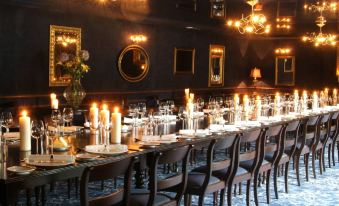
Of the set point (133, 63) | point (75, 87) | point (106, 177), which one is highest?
point (133, 63)

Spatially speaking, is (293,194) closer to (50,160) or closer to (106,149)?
(106,149)

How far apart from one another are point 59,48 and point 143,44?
2.93 metres

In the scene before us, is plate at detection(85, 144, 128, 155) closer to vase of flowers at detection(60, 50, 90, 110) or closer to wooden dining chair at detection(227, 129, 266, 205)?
wooden dining chair at detection(227, 129, 266, 205)

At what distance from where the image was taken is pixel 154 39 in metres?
13.1

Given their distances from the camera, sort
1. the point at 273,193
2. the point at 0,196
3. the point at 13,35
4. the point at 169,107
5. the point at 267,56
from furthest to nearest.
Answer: the point at 267,56 → the point at 13,35 → the point at 169,107 → the point at 273,193 → the point at 0,196

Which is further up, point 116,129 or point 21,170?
point 116,129

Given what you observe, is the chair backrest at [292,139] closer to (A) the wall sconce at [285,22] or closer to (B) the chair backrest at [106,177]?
(B) the chair backrest at [106,177]

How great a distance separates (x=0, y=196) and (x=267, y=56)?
15910 mm

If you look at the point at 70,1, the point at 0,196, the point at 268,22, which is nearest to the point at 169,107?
the point at 0,196

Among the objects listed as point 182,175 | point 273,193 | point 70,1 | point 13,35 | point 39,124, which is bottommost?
point 273,193

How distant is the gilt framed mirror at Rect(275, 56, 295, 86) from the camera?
17.2 m

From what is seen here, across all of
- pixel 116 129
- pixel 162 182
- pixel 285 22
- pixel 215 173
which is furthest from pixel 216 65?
pixel 162 182

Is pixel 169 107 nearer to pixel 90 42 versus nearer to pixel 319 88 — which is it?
pixel 90 42

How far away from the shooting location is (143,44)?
12.7 metres
